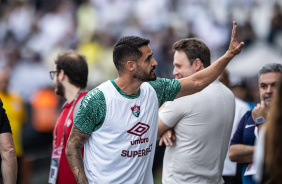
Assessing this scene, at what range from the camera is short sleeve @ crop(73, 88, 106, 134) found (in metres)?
3.71

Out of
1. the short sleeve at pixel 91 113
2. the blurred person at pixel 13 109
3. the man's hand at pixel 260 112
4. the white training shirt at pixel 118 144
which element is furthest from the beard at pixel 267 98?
the blurred person at pixel 13 109

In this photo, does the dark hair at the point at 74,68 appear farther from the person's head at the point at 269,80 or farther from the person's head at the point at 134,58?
the person's head at the point at 269,80

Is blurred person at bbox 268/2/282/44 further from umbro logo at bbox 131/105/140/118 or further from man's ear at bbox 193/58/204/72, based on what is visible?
umbro logo at bbox 131/105/140/118

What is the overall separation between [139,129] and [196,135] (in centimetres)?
81

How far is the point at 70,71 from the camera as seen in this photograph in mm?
5180

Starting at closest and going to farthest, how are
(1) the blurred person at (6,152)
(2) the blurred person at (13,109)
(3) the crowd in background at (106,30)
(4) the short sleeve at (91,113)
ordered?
(4) the short sleeve at (91,113) → (1) the blurred person at (6,152) → (2) the blurred person at (13,109) → (3) the crowd in background at (106,30)

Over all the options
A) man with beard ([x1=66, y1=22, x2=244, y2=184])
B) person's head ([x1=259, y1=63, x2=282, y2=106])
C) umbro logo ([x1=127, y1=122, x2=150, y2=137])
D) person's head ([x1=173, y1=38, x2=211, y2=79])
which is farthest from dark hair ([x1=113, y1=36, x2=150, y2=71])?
person's head ([x1=259, y1=63, x2=282, y2=106])

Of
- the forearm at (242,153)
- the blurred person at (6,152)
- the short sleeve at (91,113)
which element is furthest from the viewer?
the forearm at (242,153)

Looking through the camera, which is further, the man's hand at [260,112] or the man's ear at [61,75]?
the man's ear at [61,75]

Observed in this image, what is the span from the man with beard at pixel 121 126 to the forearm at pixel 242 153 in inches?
41.3

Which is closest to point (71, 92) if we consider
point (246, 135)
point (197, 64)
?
point (197, 64)

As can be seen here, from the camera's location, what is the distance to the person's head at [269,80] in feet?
15.1

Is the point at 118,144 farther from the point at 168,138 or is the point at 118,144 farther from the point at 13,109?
the point at 13,109

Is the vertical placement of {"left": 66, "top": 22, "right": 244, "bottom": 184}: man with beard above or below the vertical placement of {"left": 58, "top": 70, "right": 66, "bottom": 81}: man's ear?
below
